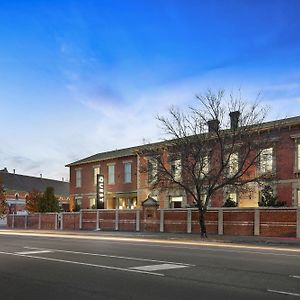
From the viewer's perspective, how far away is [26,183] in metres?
106

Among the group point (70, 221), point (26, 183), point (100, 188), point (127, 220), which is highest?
point (26, 183)

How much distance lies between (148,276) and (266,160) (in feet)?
77.6

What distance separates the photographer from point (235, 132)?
31.2 meters

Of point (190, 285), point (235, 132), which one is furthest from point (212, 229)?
point (190, 285)

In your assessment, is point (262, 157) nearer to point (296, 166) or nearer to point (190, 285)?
point (296, 166)

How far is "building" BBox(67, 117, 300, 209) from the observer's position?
36875mm

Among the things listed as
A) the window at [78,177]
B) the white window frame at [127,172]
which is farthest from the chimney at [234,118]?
the window at [78,177]

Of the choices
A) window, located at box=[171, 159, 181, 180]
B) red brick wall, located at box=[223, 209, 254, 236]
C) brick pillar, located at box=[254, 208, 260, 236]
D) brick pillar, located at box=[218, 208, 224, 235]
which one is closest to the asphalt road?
brick pillar, located at box=[254, 208, 260, 236]

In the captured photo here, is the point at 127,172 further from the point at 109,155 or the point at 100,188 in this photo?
the point at 109,155

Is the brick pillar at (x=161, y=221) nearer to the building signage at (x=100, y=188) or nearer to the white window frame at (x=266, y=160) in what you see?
the white window frame at (x=266, y=160)

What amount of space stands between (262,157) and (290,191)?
220 inches

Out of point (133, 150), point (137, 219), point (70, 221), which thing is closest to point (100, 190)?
point (133, 150)

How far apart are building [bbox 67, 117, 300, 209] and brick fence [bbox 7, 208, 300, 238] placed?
2.22 m

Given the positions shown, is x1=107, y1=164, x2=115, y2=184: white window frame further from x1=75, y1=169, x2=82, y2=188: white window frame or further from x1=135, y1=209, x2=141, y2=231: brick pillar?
x1=135, y1=209, x2=141, y2=231: brick pillar
